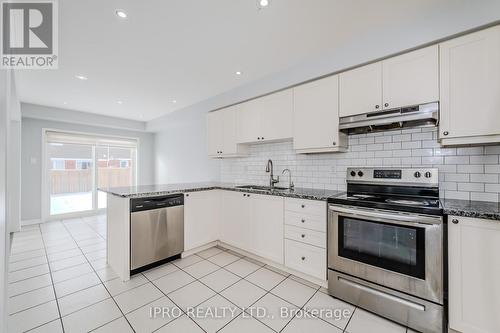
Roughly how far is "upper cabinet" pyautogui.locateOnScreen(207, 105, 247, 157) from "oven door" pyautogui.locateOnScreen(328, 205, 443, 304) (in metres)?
2.00

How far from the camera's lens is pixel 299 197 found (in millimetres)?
2365

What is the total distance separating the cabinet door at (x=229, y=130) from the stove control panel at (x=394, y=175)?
1871 mm

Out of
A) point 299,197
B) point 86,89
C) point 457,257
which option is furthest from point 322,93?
point 86,89

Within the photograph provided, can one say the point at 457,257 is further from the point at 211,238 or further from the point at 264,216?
the point at 211,238

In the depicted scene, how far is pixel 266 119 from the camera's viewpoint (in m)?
3.09

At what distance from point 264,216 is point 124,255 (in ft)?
5.53

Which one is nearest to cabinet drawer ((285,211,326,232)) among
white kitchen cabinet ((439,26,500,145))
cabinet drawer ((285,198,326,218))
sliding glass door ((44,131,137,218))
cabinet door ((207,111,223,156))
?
cabinet drawer ((285,198,326,218))

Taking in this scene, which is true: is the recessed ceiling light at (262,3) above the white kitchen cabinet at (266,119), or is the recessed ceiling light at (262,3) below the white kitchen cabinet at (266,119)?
above

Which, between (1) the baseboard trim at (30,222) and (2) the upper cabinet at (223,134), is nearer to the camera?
(2) the upper cabinet at (223,134)

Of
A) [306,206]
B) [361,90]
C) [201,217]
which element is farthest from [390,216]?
[201,217]

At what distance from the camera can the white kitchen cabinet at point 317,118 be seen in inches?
94.8

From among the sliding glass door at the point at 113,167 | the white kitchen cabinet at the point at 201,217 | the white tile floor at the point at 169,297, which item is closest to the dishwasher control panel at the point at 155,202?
the white kitchen cabinet at the point at 201,217

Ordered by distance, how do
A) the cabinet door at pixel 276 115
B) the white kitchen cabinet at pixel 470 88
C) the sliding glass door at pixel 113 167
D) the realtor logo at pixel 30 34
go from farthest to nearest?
1. the sliding glass door at pixel 113 167
2. the cabinet door at pixel 276 115
3. the realtor logo at pixel 30 34
4. the white kitchen cabinet at pixel 470 88

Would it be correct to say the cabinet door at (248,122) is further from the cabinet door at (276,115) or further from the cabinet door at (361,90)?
the cabinet door at (361,90)
